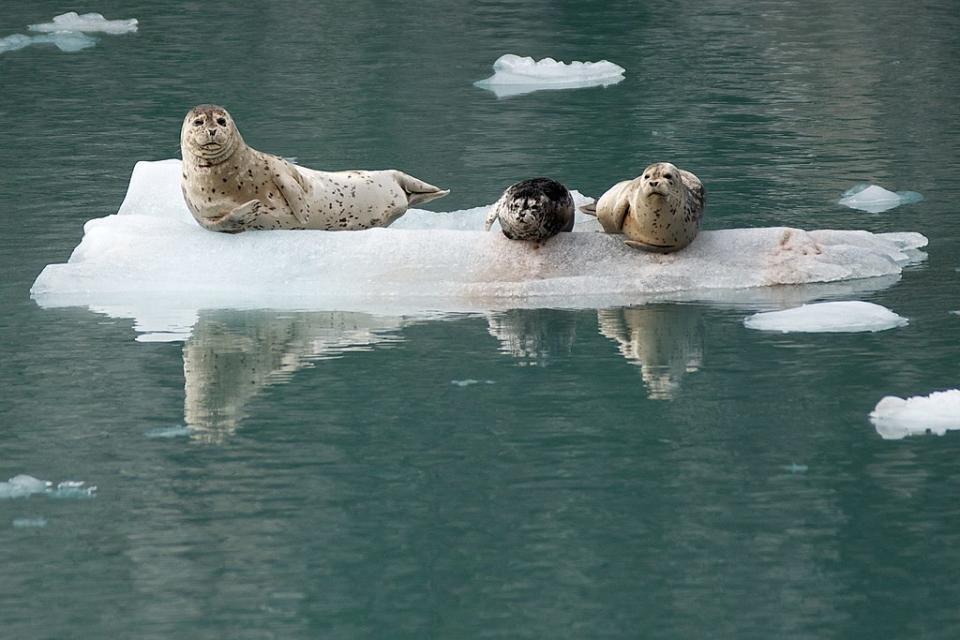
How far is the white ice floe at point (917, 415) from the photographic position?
6.78 meters

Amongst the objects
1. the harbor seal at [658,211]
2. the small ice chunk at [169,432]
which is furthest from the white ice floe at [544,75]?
the small ice chunk at [169,432]

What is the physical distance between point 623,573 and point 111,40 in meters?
13.8

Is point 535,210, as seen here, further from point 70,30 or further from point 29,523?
point 70,30

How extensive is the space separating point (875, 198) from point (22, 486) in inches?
235

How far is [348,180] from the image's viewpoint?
9719mm

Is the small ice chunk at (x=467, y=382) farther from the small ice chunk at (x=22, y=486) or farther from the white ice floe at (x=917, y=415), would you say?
the small ice chunk at (x=22, y=486)

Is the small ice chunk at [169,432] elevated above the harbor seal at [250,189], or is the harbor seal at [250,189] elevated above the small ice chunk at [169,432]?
the harbor seal at [250,189]

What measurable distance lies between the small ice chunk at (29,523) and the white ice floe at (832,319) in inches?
135

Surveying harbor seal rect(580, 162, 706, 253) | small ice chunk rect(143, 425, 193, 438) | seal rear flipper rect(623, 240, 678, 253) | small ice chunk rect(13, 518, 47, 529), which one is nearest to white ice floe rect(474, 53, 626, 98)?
harbor seal rect(580, 162, 706, 253)

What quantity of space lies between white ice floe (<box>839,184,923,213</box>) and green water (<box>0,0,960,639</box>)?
0.15 metres

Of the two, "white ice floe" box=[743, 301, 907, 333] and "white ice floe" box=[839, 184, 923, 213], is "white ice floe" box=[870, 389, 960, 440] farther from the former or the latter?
"white ice floe" box=[839, 184, 923, 213]

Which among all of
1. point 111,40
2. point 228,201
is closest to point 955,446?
point 228,201

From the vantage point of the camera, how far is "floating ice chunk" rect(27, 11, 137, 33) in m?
18.6

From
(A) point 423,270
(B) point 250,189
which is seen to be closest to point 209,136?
(B) point 250,189
